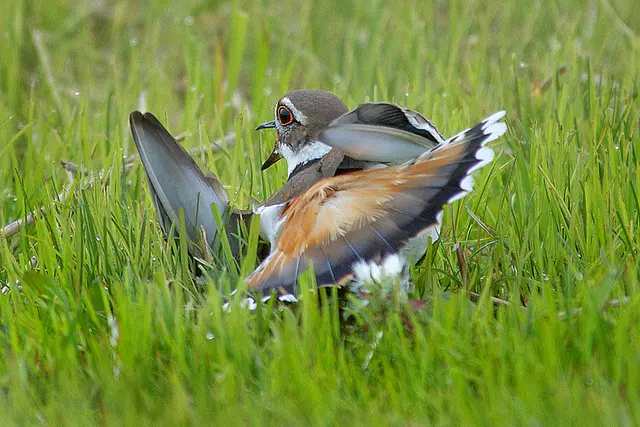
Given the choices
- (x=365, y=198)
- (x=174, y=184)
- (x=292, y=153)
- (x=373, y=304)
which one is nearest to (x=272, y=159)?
(x=292, y=153)

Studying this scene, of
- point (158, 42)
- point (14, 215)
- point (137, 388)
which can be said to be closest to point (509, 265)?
point (137, 388)

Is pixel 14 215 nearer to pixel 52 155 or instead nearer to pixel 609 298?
pixel 52 155

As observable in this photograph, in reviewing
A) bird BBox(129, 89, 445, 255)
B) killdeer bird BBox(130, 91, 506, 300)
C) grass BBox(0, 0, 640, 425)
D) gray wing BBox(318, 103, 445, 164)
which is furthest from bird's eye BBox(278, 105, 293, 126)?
gray wing BBox(318, 103, 445, 164)

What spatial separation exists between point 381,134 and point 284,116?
94 centimetres

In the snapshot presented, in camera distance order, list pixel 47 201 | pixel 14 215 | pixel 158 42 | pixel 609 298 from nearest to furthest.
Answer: pixel 609 298 → pixel 47 201 → pixel 14 215 → pixel 158 42

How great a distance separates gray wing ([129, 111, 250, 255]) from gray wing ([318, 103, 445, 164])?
0.65 metres

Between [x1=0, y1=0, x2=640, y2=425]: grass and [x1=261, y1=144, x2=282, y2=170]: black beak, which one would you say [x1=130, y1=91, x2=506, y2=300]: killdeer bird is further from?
[x1=261, y1=144, x2=282, y2=170]: black beak

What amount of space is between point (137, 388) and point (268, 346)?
42cm

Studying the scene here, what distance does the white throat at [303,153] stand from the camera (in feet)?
12.9

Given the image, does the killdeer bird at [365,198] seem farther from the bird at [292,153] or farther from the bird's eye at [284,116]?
the bird's eye at [284,116]

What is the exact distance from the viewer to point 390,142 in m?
3.21

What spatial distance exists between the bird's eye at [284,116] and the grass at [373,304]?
294mm

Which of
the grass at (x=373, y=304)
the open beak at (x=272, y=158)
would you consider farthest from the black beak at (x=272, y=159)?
the grass at (x=373, y=304)

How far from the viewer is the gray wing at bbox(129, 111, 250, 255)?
11.7 feet
